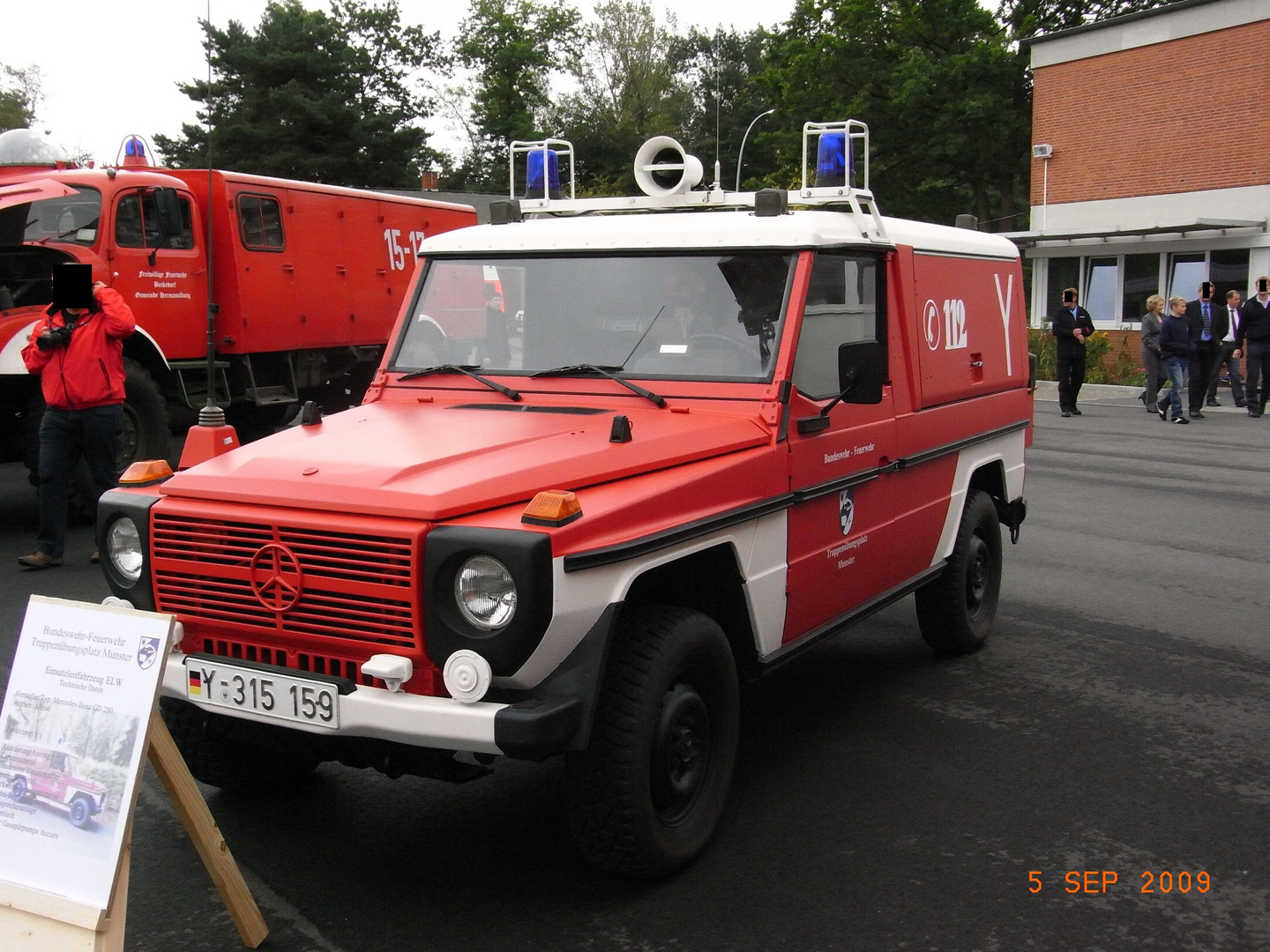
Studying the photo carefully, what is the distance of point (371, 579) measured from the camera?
3570 mm

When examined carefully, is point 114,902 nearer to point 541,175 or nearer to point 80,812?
point 80,812

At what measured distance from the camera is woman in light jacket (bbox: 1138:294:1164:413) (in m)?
18.4

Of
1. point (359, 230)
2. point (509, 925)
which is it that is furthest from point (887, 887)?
point (359, 230)

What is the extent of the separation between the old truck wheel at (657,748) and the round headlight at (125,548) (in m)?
1.55

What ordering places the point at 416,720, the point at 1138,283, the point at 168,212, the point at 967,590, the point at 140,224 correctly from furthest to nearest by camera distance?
the point at 1138,283 < the point at 168,212 < the point at 140,224 < the point at 967,590 < the point at 416,720

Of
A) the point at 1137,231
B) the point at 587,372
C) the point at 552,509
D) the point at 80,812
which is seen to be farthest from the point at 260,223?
the point at 1137,231

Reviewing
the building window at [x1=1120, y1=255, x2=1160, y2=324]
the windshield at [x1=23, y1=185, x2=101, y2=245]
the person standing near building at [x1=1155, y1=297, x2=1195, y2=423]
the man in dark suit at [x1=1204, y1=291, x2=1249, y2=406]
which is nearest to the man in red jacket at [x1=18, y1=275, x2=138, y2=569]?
the windshield at [x1=23, y1=185, x2=101, y2=245]

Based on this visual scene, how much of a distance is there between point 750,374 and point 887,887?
6.11 feet

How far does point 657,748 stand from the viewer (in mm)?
3846

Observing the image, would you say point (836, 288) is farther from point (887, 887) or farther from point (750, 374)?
point (887, 887)

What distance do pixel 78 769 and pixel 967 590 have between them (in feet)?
15.0

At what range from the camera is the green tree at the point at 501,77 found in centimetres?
6625

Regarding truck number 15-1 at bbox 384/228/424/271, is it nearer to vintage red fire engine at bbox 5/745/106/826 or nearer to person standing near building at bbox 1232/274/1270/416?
person standing near building at bbox 1232/274/1270/416

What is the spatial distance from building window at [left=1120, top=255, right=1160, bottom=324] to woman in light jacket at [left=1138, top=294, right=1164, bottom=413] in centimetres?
912
